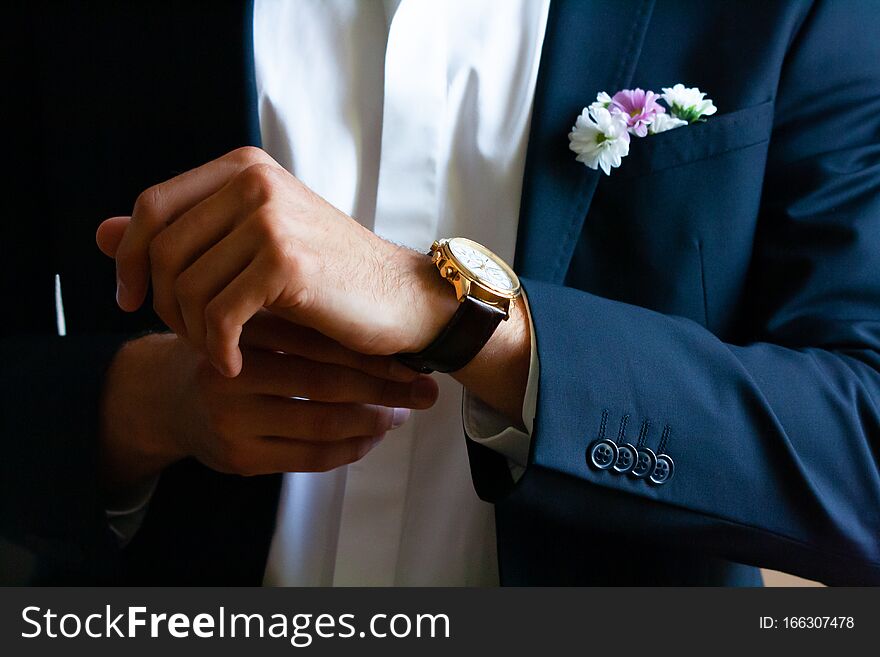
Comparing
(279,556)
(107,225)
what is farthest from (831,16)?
(279,556)

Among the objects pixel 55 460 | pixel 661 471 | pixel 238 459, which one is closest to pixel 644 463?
pixel 661 471

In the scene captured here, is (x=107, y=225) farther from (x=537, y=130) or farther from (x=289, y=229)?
(x=537, y=130)

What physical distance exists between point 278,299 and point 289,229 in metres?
0.07

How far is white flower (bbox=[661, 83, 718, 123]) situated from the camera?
1012 mm

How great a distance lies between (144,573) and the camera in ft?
3.84

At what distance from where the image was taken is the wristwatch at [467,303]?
31.6 inches

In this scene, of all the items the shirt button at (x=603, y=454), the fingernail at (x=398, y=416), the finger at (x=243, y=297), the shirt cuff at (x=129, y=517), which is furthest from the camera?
the shirt cuff at (x=129, y=517)

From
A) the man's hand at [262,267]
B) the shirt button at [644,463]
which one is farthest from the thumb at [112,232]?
the shirt button at [644,463]

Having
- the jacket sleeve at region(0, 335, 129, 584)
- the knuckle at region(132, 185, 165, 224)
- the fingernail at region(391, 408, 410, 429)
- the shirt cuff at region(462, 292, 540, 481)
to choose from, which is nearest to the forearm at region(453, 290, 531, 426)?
the shirt cuff at region(462, 292, 540, 481)

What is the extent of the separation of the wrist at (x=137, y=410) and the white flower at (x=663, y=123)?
66 cm

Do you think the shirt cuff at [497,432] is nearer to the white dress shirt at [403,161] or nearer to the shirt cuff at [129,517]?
the white dress shirt at [403,161]

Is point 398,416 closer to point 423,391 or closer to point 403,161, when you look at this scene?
point 423,391

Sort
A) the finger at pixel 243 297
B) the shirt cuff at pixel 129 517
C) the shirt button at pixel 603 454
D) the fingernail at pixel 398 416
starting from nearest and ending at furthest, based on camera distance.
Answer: the finger at pixel 243 297 → the shirt button at pixel 603 454 → the fingernail at pixel 398 416 → the shirt cuff at pixel 129 517

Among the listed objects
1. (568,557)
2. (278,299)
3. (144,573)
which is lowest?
(144,573)
